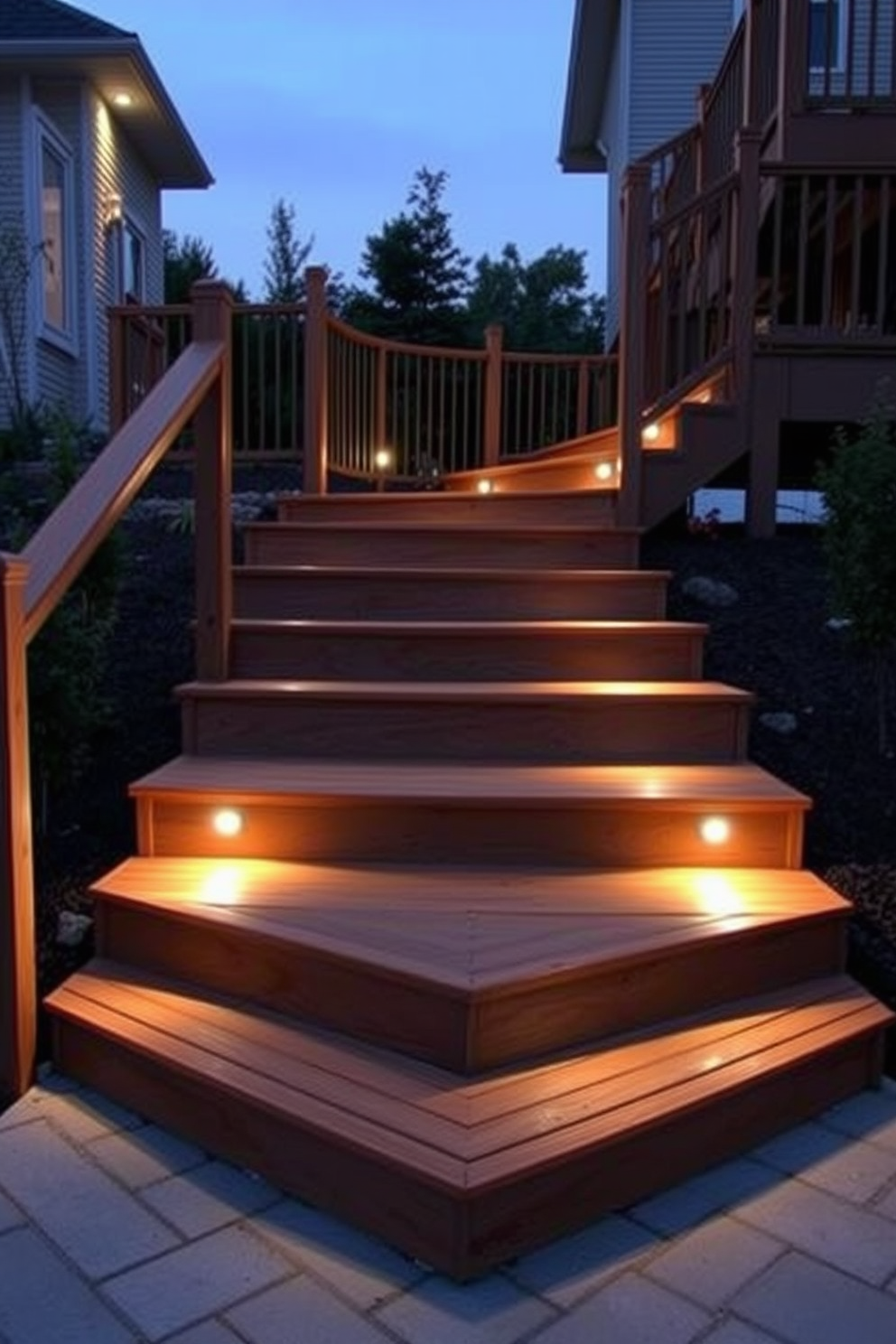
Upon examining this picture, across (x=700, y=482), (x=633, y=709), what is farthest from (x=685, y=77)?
(x=633, y=709)

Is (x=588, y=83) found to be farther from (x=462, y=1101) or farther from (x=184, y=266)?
(x=462, y=1101)

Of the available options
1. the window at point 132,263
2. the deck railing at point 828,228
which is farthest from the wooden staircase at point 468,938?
the window at point 132,263

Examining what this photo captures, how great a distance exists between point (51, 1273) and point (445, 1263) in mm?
592

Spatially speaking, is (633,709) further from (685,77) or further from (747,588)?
(685,77)

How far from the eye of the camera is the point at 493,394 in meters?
6.95

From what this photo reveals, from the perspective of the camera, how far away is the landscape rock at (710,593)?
4.04 m

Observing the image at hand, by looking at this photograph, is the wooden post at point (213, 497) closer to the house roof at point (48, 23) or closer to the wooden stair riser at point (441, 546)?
the wooden stair riser at point (441, 546)

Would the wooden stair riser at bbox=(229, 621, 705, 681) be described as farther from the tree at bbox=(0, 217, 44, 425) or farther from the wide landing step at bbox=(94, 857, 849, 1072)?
the tree at bbox=(0, 217, 44, 425)

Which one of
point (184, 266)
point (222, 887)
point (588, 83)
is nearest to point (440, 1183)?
point (222, 887)

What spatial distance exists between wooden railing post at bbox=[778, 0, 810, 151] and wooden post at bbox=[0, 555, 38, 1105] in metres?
4.61

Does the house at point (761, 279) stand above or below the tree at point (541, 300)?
below

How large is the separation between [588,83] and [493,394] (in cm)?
813

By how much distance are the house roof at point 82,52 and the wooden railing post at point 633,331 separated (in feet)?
21.8

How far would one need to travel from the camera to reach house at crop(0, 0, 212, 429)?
A: 357 inches
